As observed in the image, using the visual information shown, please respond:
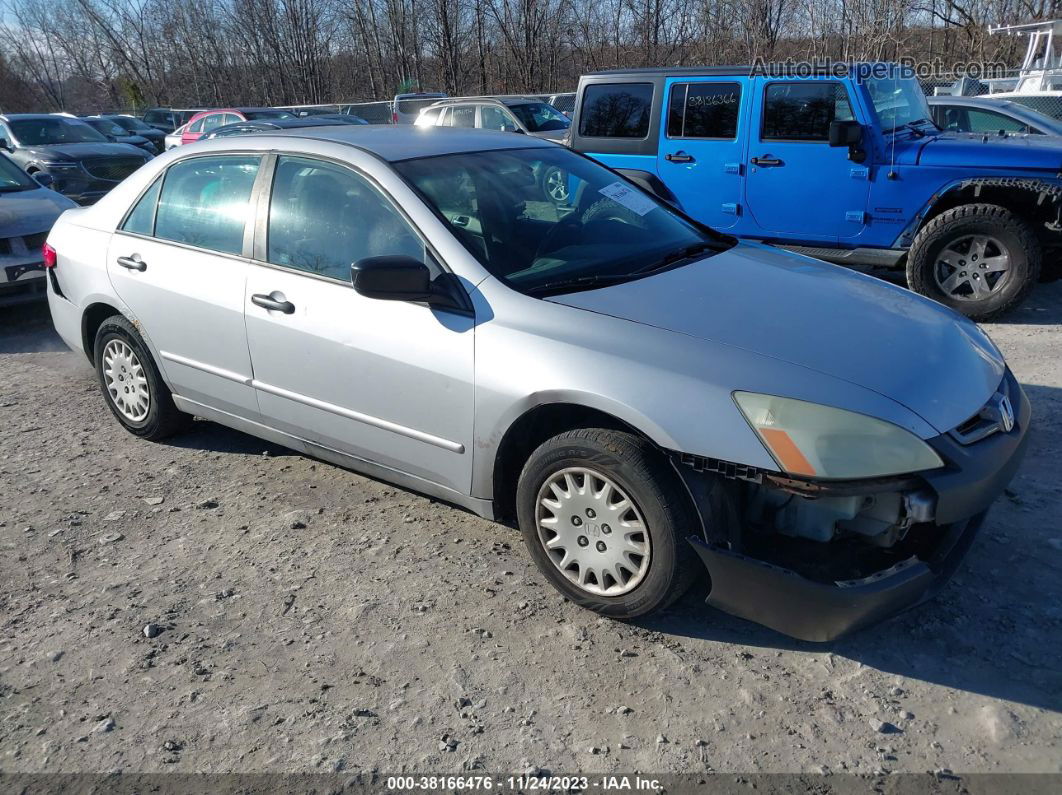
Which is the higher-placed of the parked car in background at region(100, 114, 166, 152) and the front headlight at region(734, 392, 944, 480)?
the parked car in background at region(100, 114, 166, 152)

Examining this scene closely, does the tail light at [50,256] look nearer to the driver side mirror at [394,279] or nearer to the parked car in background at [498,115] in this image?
the driver side mirror at [394,279]

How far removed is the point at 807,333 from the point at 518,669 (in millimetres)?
1526

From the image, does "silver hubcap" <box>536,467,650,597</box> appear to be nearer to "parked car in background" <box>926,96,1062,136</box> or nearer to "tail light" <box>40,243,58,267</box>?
"tail light" <box>40,243,58,267</box>

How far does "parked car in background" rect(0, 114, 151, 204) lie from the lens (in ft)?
42.6

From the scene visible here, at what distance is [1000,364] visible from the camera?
10.9 feet

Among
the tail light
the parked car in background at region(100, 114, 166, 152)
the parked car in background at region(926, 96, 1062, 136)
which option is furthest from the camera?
the parked car in background at region(100, 114, 166, 152)

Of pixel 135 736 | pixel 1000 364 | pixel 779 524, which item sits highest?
pixel 1000 364

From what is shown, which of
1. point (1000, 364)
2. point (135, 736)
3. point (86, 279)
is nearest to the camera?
point (135, 736)

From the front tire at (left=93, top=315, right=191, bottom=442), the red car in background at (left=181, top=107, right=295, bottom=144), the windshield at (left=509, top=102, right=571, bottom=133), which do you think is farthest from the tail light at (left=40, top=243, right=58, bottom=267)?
the red car in background at (left=181, top=107, right=295, bottom=144)

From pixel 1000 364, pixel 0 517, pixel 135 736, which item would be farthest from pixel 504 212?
pixel 0 517

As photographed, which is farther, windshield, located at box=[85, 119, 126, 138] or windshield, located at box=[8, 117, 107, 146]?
windshield, located at box=[85, 119, 126, 138]

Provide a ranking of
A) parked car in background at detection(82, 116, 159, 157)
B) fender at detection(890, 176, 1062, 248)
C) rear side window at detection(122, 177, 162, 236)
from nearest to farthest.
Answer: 1. rear side window at detection(122, 177, 162, 236)
2. fender at detection(890, 176, 1062, 248)
3. parked car in background at detection(82, 116, 159, 157)

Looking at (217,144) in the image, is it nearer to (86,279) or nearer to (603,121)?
(86,279)

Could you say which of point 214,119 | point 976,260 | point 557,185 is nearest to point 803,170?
point 976,260
